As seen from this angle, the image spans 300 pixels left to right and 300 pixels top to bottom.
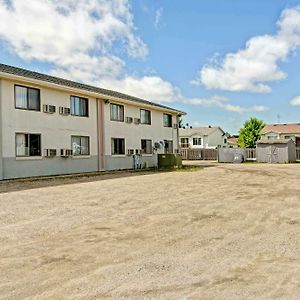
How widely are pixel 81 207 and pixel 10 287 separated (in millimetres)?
5280

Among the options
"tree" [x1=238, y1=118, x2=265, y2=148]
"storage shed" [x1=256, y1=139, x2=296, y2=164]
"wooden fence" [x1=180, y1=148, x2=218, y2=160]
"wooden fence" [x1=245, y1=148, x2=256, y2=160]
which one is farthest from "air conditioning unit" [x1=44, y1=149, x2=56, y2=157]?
"tree" [x1=238, y1=118, x2=265, y2=148]

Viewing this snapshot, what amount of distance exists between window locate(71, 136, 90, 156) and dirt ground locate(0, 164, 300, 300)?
11.0m

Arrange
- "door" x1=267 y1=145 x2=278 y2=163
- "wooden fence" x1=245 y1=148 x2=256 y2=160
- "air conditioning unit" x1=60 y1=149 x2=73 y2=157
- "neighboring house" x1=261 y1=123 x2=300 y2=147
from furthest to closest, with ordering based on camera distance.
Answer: "neighboring house" x1=261 y1=123 x2=300 y2=147 < "wooden fence" x1=245 y1=148 x2=256 y2=160 < "door" x1=267 y1=145 x2=278 y2=163 < "air conditioning unit" x1=60 y1=149 x2=73 y2=157

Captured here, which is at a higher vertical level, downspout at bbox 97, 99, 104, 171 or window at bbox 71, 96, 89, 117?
window at bbox 71, 96, 89, 117

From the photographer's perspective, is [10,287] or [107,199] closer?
[10,287]

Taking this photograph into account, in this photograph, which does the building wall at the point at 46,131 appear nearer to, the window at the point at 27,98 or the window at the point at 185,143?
the window at the point at 27,98

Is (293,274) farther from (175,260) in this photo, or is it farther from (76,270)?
(76,270)

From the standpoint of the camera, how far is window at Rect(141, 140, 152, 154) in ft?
90.1

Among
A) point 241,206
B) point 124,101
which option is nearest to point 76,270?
point 241,206

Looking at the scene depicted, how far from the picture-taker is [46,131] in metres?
19.0

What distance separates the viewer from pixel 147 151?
1105 inches

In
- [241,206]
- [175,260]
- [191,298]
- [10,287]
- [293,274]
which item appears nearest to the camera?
[191,298]

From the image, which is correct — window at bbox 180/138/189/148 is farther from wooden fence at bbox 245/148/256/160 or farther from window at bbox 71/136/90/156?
window at bbox 71/136/90/156

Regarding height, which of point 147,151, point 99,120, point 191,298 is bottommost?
point 191,298
